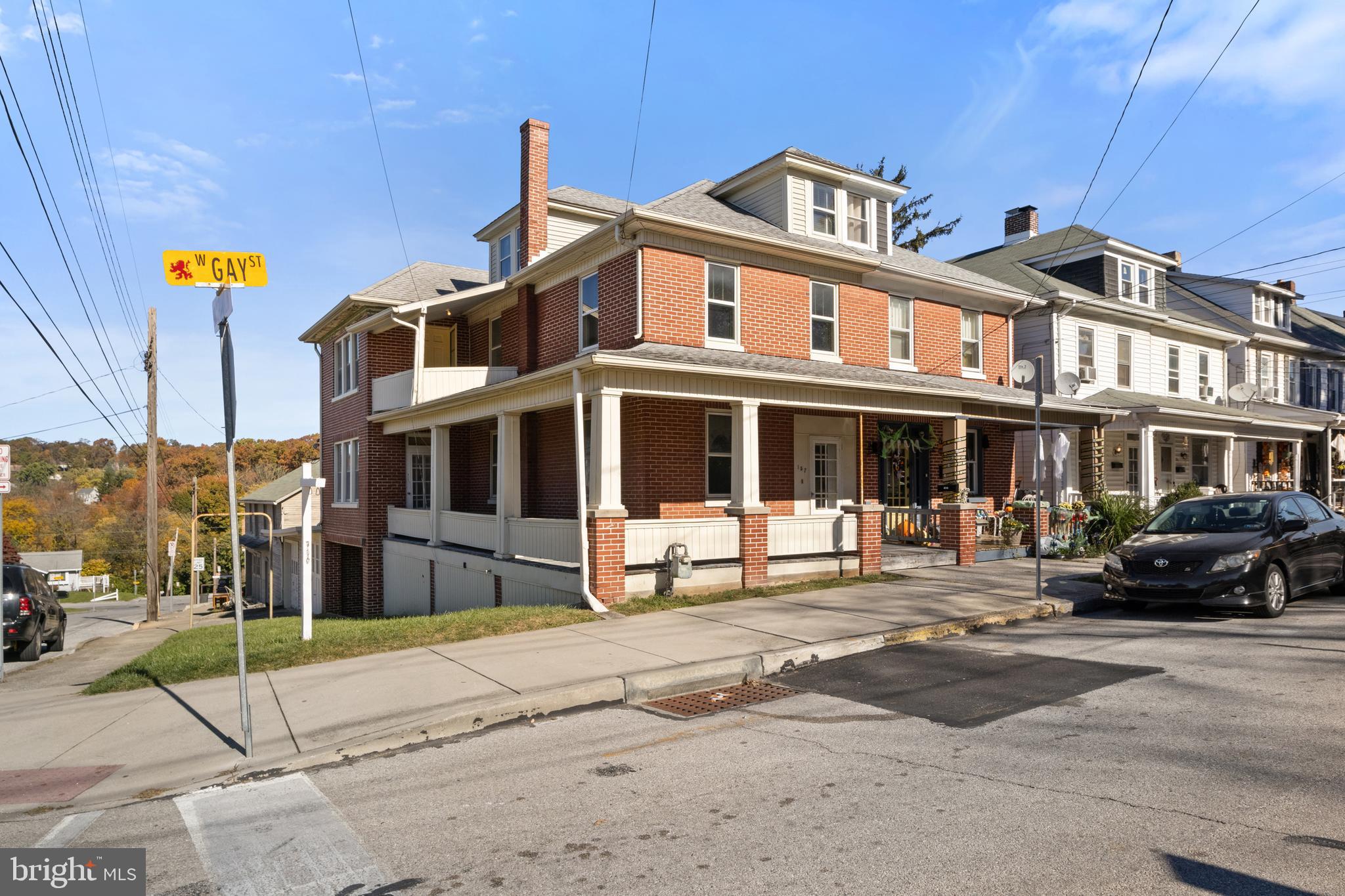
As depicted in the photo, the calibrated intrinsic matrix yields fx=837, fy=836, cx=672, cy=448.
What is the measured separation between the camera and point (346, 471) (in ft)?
80.1

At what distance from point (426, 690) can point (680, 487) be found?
335 inches

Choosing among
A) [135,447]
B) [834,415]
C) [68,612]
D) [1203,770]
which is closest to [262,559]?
[135,447]

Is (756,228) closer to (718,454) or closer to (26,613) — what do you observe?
(718,454)

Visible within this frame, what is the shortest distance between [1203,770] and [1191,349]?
26.3 metres

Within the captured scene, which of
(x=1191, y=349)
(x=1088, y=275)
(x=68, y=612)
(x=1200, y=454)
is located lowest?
(x=68, y=612)

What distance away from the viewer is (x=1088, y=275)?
2498 centimetres

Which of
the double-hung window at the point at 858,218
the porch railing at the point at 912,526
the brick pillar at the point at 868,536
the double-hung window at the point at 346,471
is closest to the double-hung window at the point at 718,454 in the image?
the brick pillar at the point at 868,536

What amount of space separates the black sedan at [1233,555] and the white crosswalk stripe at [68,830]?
11.6 m

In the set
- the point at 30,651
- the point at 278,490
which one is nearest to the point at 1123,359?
the point at 30,651

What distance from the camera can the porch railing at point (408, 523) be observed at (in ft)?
64.7

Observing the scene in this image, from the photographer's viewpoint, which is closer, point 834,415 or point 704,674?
point 704,674

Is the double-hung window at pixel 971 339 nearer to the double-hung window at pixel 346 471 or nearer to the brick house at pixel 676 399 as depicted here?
the brick house at pixel 676 399

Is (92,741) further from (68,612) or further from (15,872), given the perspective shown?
(68,612)

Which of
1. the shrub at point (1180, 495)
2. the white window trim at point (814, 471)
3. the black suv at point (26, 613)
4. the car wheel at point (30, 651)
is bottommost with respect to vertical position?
the car wheel at point (30, 651)
